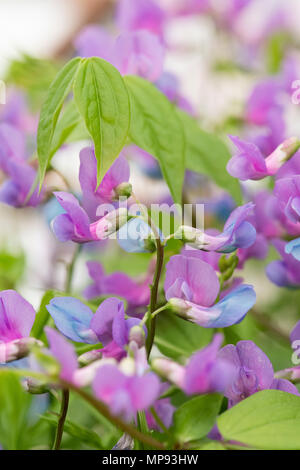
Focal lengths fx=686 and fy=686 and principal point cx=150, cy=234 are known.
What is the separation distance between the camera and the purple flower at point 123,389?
0.32 meters

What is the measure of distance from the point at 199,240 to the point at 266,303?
622 millimetres

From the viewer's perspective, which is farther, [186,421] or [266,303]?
[266,303]

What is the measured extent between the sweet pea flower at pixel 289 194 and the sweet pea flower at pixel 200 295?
80 mm

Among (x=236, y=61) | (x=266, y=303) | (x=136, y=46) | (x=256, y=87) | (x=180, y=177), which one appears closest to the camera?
(x=180, y=177)

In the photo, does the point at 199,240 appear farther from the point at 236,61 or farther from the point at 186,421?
the point at 236,61

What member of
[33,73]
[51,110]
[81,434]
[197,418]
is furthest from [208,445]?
[33,73]

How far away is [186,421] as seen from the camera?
1.30ft

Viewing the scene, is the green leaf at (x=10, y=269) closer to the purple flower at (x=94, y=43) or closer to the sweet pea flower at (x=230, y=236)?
the purple flower at (x=94, y=43)

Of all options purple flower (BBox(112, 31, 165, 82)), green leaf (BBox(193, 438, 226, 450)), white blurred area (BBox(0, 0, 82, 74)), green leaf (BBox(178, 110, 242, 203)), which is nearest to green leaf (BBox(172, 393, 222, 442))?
green leaf (BBox(193, 438, 226, 450))

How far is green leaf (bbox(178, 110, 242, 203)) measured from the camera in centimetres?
60

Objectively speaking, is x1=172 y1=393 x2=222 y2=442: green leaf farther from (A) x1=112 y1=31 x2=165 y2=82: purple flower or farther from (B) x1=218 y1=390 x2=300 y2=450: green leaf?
(A) x1=112 y1=31 x2=165 y2=82: purple flower

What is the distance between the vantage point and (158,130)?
0.50 metres

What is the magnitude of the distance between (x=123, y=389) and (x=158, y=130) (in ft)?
0.76

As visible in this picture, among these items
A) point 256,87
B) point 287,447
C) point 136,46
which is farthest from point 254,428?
point 256,87
